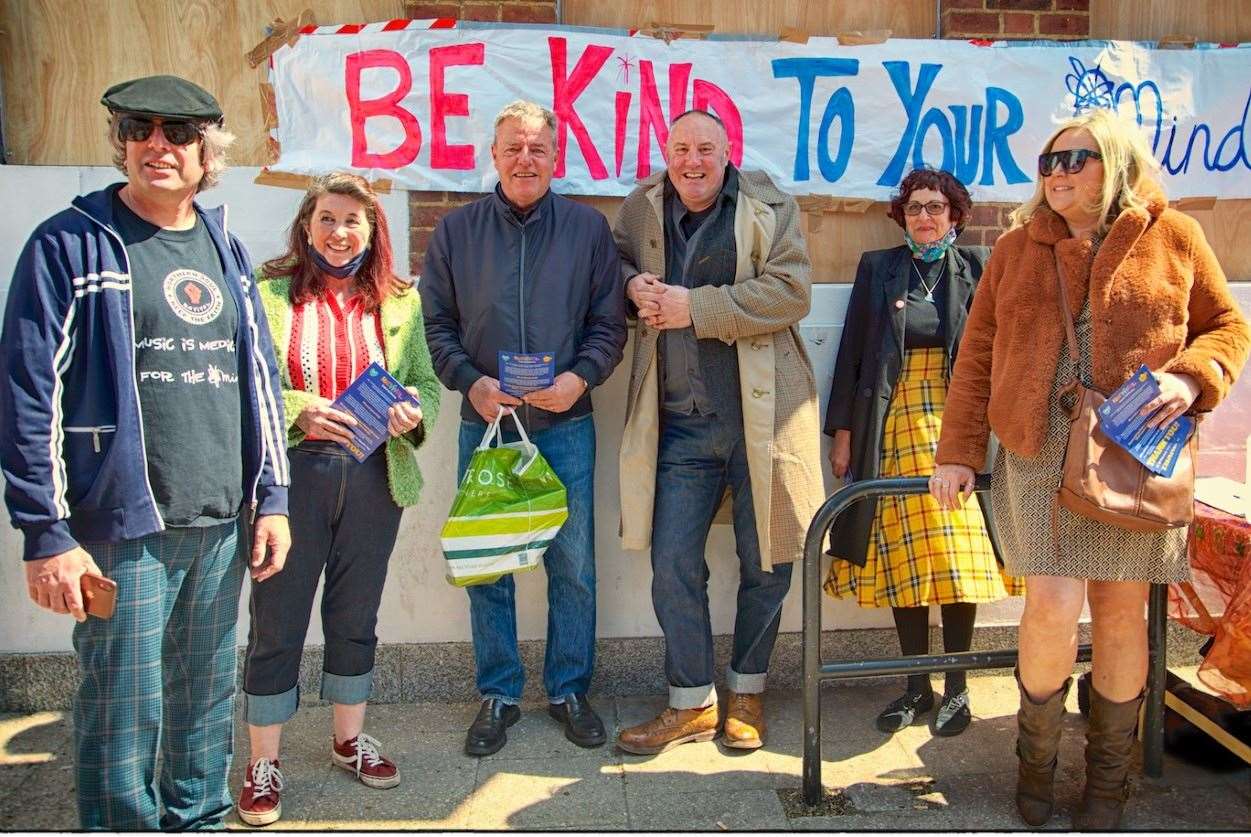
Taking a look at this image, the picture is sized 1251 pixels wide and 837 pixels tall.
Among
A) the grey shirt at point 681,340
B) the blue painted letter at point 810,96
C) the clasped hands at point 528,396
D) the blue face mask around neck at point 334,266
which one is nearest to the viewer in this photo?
the blue face mask around neck at point 334,266

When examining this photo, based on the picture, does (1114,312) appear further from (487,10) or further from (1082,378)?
(487,10)

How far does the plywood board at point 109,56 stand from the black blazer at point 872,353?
2146 millimetres

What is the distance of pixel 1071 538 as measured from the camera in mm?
2877

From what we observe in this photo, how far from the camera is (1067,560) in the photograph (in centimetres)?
288

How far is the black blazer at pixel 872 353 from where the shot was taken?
381cm

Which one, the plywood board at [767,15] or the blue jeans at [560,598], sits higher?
the plywood board at [767,15]

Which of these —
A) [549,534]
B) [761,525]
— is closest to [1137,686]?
[761,525]

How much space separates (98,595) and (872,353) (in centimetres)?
267

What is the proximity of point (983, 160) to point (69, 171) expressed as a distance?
142 inches

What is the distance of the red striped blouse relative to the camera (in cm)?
319

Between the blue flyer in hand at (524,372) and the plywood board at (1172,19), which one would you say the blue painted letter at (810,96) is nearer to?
the plywood board at (1172,19)

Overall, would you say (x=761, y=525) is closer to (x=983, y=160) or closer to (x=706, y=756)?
(x=706, y=756)

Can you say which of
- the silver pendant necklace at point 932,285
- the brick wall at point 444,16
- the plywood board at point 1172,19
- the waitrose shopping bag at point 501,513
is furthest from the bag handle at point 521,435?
the plywood board at point 1172,19

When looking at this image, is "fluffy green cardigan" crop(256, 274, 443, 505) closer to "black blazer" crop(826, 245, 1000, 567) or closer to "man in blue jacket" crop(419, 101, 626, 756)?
"man in blue jacket" crop(419, 101, 626, 756)
